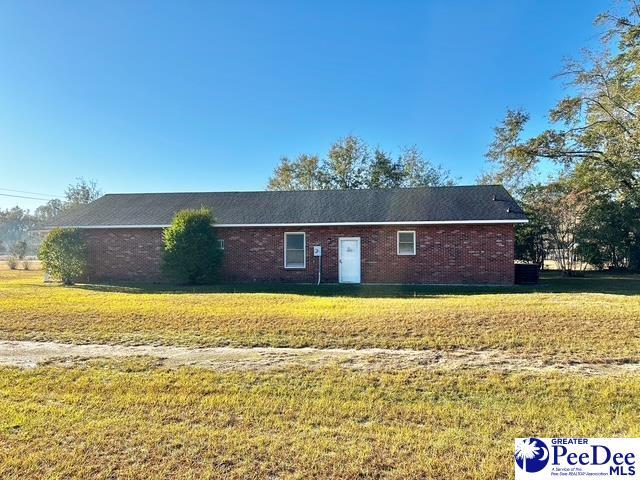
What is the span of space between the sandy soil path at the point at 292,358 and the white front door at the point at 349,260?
390 inches

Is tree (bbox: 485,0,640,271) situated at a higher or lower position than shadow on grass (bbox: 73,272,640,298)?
higher

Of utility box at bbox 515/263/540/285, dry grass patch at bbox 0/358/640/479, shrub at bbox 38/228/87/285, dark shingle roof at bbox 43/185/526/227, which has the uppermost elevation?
dark shingle roof at bbox 43/185/526/227

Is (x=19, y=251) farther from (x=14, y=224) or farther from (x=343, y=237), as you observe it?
(x=14, y=224)

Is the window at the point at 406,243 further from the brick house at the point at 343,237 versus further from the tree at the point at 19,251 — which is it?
the tree at the point at 19,251

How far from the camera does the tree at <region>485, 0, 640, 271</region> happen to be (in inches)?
707

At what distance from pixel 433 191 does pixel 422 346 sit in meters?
13.3

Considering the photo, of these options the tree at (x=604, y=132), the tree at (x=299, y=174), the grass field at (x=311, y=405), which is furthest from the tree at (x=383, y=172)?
the grass field at (x=311, y=405)

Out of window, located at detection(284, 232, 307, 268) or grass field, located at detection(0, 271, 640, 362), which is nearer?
grass field, located at detection(0, 271, 640, 362)

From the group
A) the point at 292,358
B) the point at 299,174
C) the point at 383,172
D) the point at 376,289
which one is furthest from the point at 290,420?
the point at 299,174

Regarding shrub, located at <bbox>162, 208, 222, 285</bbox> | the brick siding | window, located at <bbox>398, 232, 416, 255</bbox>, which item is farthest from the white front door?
shrub, located at <bbox>162, 208, 222, 285</bbox>

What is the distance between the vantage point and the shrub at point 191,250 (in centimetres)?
1551

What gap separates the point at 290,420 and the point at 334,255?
12.5 metres

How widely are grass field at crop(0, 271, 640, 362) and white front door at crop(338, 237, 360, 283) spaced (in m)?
4.25

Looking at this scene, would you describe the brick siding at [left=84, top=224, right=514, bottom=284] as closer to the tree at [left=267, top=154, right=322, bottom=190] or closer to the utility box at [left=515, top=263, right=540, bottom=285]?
the utility box at [left=515, top=263, right=540, bottom=285]
